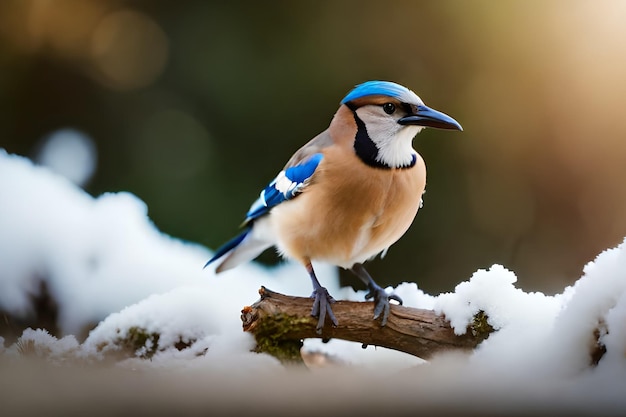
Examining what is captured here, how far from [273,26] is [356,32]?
18 centimetres

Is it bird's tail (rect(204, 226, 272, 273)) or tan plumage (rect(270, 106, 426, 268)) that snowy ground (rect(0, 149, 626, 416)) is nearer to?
bird's tail (rect(204, 226, 272, 273))

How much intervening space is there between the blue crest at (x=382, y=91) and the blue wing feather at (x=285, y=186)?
5.3 inches

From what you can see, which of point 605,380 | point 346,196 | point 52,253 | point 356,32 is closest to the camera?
point 605,380

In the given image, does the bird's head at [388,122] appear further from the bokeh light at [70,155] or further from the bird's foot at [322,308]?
the bokeh light at [70,155]

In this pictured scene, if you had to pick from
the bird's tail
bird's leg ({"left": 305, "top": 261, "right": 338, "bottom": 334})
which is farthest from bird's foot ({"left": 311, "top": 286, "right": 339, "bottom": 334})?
the bird's tail

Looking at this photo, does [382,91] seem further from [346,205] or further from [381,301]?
[381,301]

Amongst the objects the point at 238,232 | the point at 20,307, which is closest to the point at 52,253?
the point at 20,307

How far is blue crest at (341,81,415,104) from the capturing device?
3.87ft

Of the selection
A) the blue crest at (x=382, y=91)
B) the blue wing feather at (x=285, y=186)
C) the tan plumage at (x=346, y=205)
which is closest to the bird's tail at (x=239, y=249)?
the blue wing feather at (x=285, y=186)

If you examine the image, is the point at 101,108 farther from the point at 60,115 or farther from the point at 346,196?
the point at 346,196

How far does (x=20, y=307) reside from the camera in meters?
1.24

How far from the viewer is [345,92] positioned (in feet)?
4.67

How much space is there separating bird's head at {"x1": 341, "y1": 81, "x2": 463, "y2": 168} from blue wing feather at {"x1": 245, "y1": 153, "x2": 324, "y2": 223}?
95mm

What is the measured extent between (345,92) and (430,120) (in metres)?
0.32
